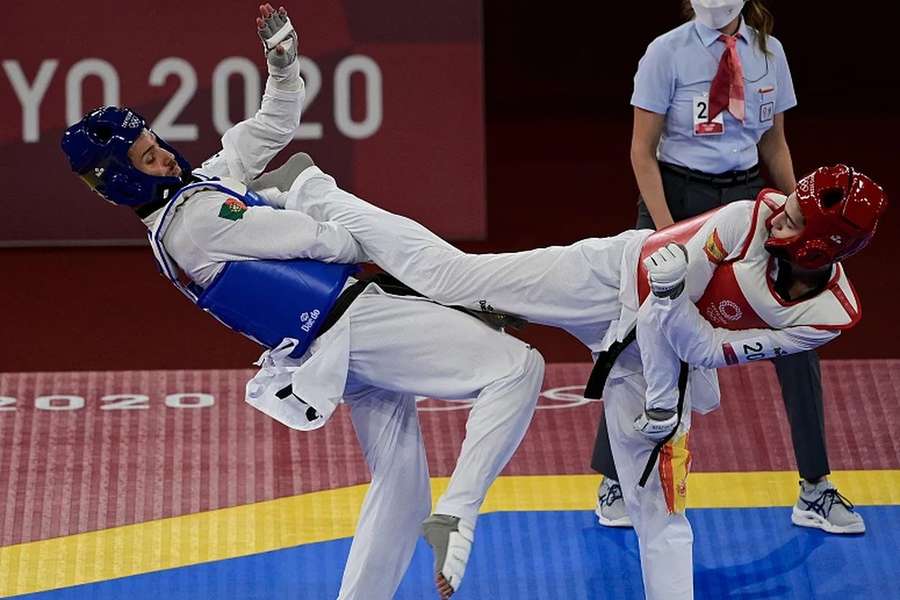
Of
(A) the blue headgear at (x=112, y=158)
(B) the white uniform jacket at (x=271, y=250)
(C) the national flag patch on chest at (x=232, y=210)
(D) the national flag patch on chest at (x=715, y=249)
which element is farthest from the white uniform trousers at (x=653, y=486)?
(A) the blue headgear at (x=112, y=158)

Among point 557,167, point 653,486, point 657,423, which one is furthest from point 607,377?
point 557,167

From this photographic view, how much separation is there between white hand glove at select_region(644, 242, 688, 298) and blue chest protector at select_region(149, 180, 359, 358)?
843 millimetres

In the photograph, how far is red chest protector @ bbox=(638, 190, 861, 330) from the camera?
3914mm

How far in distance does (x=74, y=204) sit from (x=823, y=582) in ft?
14.5

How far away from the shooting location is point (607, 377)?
427cm

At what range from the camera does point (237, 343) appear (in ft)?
23.6

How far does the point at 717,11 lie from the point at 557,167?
426cm

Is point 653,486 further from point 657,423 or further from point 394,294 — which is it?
point 394,294

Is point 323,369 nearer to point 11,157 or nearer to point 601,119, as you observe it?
point 11,157

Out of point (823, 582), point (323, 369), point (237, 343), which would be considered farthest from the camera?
point (237, 343)

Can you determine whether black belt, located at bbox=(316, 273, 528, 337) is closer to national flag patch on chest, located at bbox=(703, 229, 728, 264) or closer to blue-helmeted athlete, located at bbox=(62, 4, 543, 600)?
blue-helmeted athlete, located at bbox=(62, 4, 543, 600)

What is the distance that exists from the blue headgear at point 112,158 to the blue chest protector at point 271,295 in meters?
0.07

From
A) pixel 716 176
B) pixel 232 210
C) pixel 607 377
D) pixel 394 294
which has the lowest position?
pixel 607 377

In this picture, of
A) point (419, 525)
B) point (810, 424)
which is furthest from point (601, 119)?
point (419, 525)
